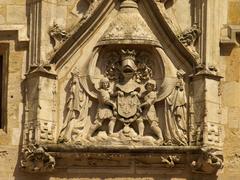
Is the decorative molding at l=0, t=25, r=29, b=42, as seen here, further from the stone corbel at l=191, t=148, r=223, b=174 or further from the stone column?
the stone corbel at l=191, t=148, r=223, b=174

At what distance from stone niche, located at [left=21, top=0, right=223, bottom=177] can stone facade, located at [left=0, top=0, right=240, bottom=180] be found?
1 centimetres

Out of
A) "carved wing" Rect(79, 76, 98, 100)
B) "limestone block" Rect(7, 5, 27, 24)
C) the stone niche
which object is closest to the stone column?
the stone niche

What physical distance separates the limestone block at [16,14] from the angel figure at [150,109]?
5.64 feet

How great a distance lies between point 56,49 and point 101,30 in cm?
58

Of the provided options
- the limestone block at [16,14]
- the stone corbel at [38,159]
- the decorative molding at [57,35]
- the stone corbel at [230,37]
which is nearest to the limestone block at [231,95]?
the stone corbel at [230,37]

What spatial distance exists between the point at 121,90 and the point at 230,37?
142cm

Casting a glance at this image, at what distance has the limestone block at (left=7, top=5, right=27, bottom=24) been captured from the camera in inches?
667

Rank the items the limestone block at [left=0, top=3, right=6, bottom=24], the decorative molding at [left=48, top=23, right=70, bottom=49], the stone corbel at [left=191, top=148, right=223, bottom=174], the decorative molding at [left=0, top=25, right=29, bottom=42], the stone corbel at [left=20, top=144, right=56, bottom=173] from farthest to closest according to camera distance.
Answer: the limestone block at [left=0, top=3, right=6, bottom=24]
the decorative molding at [left=0, top=25, right=29, bottom=42]
the decorative molding at [left=48, top=23, right=70, bottom=49]
the stone corbel at [left=20, top=144, right=56, bottom=173]
the stone corbel at [left=191, top=148, right=223, bottom=174]

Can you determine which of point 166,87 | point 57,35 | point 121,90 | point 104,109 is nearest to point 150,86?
point 166,87

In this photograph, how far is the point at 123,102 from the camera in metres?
16.5

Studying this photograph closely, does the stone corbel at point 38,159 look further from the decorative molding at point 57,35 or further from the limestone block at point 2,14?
the limestone block at point 2,14

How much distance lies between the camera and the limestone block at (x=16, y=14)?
16953mm

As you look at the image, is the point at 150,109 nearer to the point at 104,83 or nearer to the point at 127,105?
the point at 127,105

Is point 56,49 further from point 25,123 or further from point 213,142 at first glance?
point 213,142
